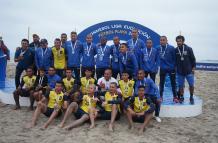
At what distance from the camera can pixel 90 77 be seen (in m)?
8.48

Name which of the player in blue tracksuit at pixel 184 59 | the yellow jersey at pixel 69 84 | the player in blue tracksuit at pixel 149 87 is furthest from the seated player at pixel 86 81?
the player in blue tracksuit at pixel 184 59

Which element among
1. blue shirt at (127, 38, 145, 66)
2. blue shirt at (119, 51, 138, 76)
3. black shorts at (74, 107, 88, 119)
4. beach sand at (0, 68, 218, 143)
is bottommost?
beach sand at (0, 68, 218, 143)

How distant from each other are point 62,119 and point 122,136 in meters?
1.90

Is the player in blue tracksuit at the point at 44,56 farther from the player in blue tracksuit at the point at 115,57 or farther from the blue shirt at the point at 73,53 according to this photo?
the player in blue tracksuit at the point at 115,57

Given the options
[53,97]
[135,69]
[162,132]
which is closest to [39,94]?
[53,97]

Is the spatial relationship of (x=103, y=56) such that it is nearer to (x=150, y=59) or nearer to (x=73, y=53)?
(x=73, y=53)

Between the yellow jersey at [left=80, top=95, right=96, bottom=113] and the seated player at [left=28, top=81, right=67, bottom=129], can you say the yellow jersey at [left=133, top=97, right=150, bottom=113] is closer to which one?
the yellow jersey at [left=80, top=95, right=96, bottom=113]

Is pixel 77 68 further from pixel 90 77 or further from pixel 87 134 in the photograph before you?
pixel 87 134

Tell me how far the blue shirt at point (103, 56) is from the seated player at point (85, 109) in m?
1.22

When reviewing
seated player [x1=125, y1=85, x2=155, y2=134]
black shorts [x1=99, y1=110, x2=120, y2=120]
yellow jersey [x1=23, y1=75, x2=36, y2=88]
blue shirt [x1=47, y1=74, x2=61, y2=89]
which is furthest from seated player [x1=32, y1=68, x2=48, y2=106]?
seated player [x1=125, y1=85, x2=155, y2=134]

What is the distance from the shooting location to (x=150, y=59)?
342 inches

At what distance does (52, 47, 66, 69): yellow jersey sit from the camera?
9.00m

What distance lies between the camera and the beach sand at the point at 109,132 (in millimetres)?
6855

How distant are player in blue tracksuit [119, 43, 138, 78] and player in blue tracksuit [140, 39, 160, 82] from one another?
350 millimetres
